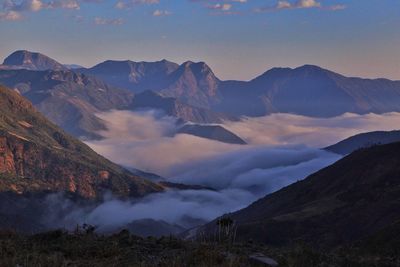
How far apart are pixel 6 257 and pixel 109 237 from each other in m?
7.12

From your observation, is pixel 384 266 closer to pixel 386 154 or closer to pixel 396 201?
pixel 396 201

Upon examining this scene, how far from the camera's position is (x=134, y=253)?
1988cm

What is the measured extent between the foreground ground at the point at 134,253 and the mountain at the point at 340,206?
3658 centimetres

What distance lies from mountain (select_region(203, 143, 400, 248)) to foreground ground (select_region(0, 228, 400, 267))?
36.6 m

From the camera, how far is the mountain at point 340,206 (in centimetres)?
9838

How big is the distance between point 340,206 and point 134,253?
107 meters

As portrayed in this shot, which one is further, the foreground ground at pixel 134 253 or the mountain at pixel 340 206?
the mountain at pixel 340 206

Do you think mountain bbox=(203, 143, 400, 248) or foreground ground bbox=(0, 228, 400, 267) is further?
mountain bbox=(203, 143, 400, 248)

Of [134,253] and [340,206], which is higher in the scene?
[340,206]

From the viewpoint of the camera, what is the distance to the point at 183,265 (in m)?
16.3

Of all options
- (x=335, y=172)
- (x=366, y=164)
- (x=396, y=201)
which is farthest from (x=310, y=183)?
(x=396, y=201)

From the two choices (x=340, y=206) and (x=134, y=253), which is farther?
(x=340, y=206)

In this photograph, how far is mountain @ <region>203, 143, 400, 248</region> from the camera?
9838 cm

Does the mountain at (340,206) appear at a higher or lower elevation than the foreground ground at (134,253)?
higher
